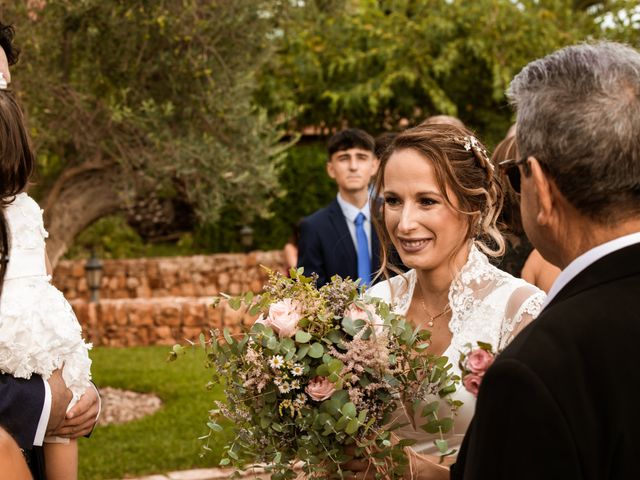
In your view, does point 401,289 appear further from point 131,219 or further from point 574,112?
point 131,219

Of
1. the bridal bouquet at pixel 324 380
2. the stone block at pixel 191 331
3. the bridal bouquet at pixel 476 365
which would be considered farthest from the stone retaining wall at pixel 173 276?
the bridal bouquet at pixel 476 365

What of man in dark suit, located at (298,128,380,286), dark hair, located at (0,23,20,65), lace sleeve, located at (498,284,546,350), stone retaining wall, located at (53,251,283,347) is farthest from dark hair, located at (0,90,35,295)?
stone retaining wall, located at (53,251,283,347)

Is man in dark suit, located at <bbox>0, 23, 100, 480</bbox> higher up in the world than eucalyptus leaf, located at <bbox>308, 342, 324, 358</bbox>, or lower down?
lower down

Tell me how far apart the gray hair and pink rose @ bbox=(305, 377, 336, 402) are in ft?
3.18

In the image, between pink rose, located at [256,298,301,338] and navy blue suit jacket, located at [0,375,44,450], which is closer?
pink rose, located at [256,298,301,338]

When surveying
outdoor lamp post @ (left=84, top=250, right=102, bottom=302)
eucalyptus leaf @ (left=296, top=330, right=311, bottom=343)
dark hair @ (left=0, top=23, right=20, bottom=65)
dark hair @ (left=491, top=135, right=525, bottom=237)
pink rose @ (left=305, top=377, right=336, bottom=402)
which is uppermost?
dark hair @ (left=0, top=23, right=20, bottom=65)

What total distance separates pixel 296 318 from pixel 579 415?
1.15 metres

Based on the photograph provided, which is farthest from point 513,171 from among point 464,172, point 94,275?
point 94,275

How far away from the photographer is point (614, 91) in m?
1.62

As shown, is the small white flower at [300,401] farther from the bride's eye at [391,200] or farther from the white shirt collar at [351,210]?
the white shirt collar at [351,210]

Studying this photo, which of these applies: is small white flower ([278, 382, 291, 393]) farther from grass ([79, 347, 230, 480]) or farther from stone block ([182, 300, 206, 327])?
stone block ([182, 300, 206, 327])

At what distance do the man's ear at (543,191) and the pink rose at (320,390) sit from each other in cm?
90

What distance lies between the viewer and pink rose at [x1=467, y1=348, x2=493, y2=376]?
74.5 inches

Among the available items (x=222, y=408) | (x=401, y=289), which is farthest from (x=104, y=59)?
(x=222, y=408)
